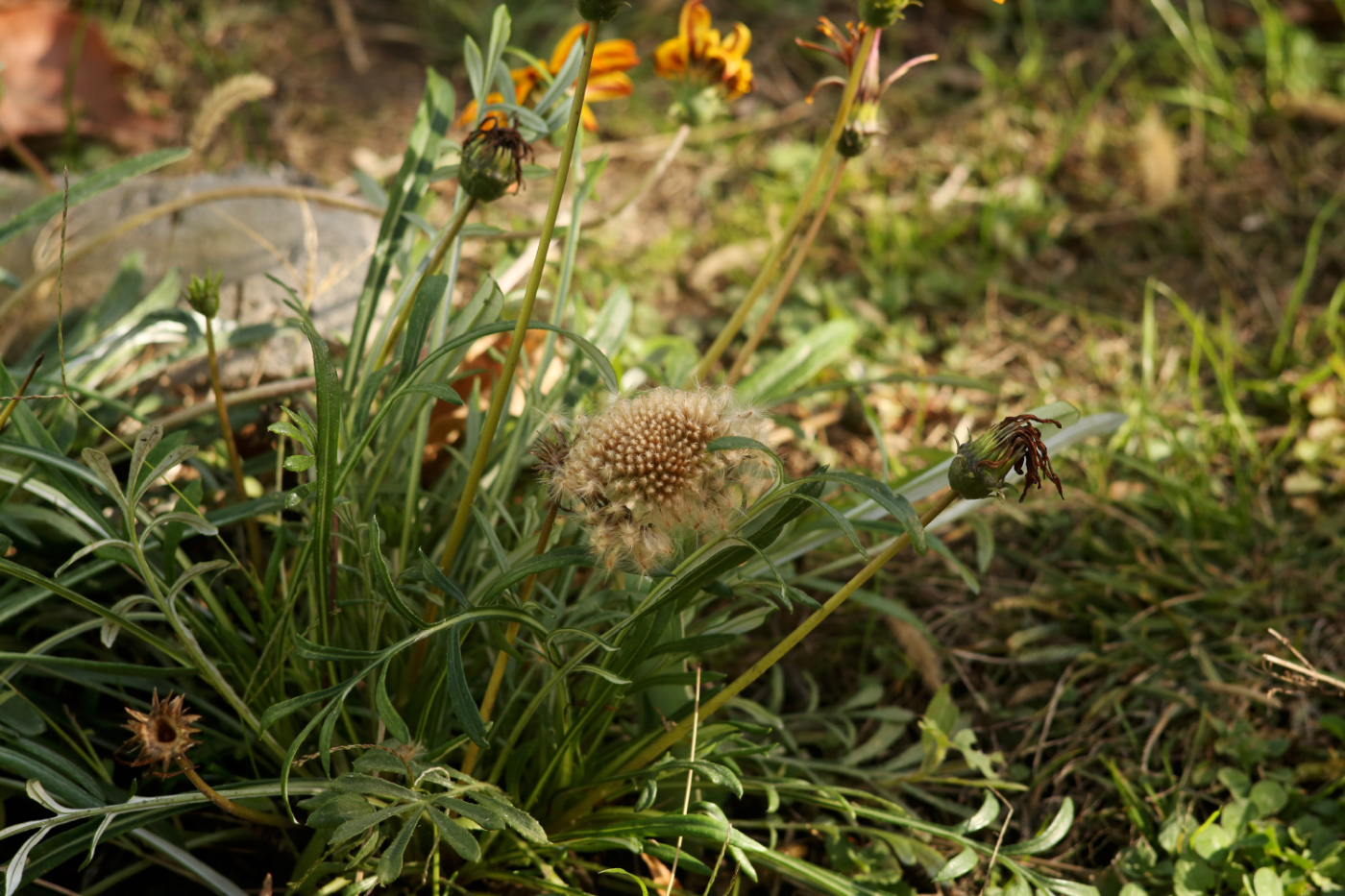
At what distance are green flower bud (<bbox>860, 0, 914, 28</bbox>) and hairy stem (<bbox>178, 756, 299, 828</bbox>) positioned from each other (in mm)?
1050

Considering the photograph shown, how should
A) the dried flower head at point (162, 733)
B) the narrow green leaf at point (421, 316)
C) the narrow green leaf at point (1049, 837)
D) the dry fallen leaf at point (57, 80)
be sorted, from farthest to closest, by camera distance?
the dry fallen leaf at point (57, 80) < the narrow green leaf at point (1049, 837) < the narrow green leaf at point (421, 316) < the dried flower head at point (162, 733)

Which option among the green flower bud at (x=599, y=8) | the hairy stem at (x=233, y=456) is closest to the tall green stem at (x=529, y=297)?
the green flower bud at (x=599, y=8)

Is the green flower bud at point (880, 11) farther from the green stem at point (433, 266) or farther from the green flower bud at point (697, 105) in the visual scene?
Result: the green stem at point (433, 266)

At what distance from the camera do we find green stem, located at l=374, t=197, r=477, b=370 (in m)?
1.13

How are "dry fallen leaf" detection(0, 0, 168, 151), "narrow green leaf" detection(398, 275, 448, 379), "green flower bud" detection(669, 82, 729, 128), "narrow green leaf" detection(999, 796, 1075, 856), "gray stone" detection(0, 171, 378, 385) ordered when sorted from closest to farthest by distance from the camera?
"narrow green leaf" detection(398, 275, 448, 379)
"narrow green leaf" detection(999, 796, 1075, 856)
"green flower bud" detection(669, 82, 729, 128)
"gray stone" detection(0, 171, 378, 385)
"dry fallen leaf" detection(0, 0, 168, 151)

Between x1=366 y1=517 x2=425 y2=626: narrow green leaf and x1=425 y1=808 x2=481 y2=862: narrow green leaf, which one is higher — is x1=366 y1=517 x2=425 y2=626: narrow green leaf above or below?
above

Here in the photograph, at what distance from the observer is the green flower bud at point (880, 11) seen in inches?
44.8

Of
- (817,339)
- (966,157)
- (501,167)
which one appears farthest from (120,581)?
(966,157)

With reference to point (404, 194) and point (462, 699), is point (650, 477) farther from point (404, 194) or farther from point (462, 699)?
point (404, 194)

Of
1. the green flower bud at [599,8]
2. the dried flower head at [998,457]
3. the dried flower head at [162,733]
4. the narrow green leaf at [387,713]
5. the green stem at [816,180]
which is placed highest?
the green flower bud at [599,8]

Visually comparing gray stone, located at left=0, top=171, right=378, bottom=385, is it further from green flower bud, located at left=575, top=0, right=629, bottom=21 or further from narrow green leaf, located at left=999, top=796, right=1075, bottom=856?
narrow green leaf, located at left=999, top=796, right=1075, bottom=856

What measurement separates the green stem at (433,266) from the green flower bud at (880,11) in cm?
50

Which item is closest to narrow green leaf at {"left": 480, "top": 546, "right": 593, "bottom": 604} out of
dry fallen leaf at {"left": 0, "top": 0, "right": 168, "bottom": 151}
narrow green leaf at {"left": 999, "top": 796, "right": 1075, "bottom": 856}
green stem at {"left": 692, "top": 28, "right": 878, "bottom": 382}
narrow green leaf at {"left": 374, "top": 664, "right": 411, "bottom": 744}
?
narrow green leaf at {"left": 374, "top": 664, "right": 411, "bottom": 744}

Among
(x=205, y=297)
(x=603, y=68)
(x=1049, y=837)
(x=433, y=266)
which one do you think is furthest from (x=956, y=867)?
(x=603, y=68)
